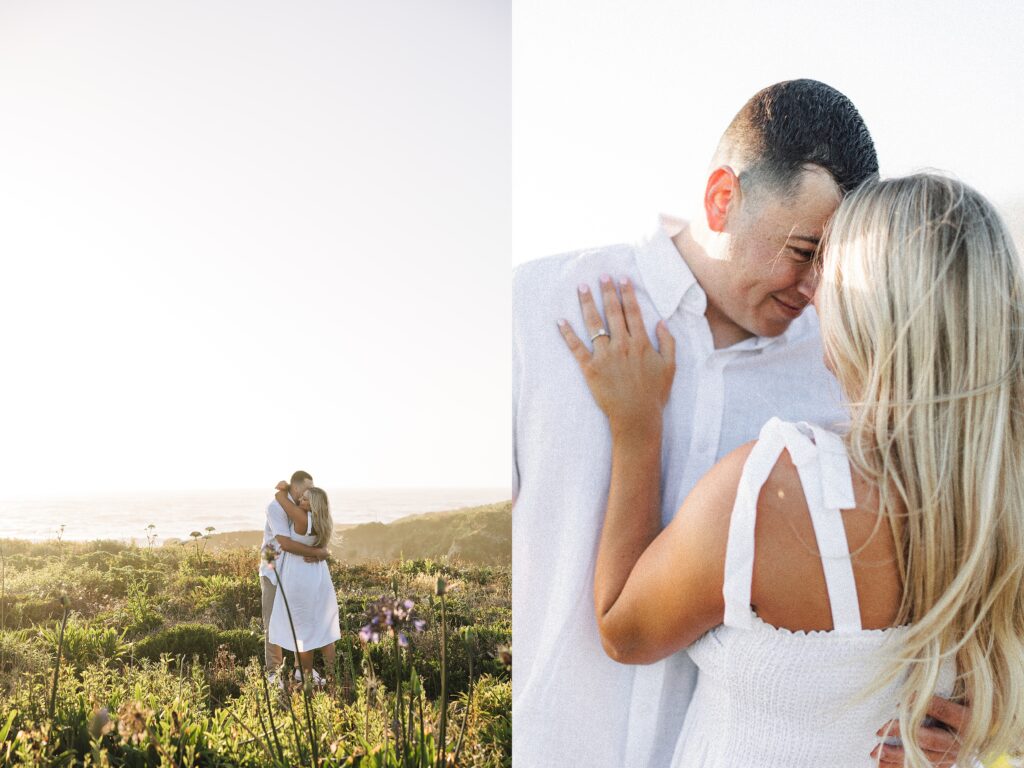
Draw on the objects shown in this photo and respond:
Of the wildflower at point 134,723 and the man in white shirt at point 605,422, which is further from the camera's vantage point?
the wildflower at point 134,723


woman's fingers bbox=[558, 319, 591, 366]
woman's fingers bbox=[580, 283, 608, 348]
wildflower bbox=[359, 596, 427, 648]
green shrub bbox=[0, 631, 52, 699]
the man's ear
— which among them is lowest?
green shrub bbox=[0, 631, 52, 699]

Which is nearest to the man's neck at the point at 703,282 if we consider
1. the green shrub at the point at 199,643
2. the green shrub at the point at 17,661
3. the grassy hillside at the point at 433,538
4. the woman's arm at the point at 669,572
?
the woman's arm at the point at 669,572

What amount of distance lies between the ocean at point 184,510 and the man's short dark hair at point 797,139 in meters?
1.21

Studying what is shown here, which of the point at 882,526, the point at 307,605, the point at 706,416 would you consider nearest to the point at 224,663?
the point at 307,605

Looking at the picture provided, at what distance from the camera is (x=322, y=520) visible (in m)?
2.33

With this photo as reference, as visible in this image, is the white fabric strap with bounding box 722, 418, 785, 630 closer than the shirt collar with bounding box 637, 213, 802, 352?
Yes

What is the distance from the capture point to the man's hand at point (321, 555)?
2332 millimetres

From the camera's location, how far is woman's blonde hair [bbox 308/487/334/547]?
7.34 ft

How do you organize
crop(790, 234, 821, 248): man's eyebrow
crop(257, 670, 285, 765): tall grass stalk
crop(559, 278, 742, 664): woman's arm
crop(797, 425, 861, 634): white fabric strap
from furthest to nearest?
crop(257, 670, 285, 765): tall grass stalk → crop(790, 234, 821, 248): man's eyebrow → crop(559, 278, 742, 664): woman's arm → crop(797, 425, 861, 634): white fabric strap

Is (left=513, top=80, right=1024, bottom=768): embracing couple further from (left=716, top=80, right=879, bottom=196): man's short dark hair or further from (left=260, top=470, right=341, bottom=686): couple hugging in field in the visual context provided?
(left=260, top=470, right=341, bottom=686): couple hugging in field

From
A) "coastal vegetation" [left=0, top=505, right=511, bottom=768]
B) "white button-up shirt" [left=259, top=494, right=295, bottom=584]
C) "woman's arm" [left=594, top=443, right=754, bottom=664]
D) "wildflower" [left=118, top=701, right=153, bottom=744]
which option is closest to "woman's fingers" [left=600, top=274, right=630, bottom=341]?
"woman's arm" [left=594, top=443, right=754, bottom=664]

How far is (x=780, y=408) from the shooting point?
5.23ft

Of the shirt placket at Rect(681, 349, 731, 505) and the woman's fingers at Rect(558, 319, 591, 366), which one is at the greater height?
the woman's fingers at Rect(558, 319, 591, 366)

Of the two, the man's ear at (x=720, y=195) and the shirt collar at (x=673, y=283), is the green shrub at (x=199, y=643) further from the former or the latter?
the man's ear at (x=720, y=195)
